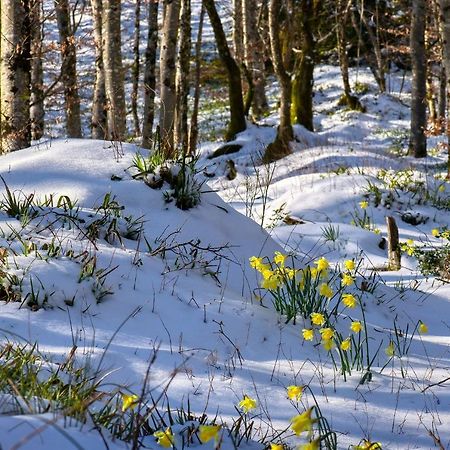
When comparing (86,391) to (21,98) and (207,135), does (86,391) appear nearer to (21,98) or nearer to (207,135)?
(21,98)

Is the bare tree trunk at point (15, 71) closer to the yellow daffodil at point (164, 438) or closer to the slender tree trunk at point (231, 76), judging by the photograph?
the yellow daffodil at point (164, 438)

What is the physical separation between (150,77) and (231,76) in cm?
211

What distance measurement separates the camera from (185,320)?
321cm

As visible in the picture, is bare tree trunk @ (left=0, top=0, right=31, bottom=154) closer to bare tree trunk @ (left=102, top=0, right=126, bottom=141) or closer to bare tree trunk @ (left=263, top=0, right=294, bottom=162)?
bare tree trunk @ (left=102, top=0, right=126, bottom=141)

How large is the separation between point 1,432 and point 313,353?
212 centimetres

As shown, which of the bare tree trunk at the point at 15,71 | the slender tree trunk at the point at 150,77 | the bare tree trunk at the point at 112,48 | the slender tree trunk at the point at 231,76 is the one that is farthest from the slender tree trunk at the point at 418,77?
the bare tree trunk at the point at 15,71

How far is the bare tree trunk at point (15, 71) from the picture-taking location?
21.7ft

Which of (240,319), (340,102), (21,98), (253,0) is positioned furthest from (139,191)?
(340,102)

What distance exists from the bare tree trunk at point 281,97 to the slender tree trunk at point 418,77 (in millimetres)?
2775

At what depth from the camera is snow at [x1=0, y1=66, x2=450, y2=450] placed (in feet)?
8.32

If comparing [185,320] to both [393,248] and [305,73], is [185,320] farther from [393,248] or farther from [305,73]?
[305,73]

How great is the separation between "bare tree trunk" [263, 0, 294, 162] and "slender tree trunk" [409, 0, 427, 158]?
2.78 meters

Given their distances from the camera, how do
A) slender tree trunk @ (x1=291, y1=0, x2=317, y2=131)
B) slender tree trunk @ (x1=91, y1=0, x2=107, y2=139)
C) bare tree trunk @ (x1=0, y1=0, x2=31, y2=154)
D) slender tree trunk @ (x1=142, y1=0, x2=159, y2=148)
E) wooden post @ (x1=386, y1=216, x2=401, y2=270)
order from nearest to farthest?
wooden post @ (x1=386, y1=216, x2=401, y2=270)
bare tree trunk @ (x1=0, y1=0, x2=31, y2=154)
slender tree trunk @ (x1=91, y1=0, x2=107, y2=139)
slender tree trunk @ (x1=142, y1=0, x2=159, y2=148)
slender tree trunk @ (x1=291, y1=0, x2=317, y2=131)

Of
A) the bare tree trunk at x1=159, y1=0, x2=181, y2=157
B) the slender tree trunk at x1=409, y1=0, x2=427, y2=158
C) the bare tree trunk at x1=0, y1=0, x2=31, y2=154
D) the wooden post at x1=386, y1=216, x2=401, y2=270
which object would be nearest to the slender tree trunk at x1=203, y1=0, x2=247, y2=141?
the bare tree trunk at x1=159, y1=0, x2=181, y2=157
